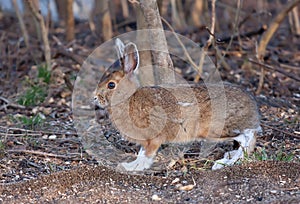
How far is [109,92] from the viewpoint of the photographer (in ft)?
20.4

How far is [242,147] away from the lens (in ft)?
20.0

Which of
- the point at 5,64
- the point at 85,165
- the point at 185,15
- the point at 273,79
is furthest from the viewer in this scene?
the point at 185,15

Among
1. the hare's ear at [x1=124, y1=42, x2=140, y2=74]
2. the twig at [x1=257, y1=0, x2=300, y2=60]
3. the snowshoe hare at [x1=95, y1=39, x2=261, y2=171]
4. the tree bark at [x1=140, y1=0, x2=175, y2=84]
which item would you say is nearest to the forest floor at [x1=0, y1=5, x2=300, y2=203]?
the snowshoe hare at [x1=95, y1=39, x2=261, y2=171]

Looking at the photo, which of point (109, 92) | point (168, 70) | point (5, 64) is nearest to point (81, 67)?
point (5, 64)

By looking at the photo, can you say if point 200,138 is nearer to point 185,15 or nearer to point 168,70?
point 168,70

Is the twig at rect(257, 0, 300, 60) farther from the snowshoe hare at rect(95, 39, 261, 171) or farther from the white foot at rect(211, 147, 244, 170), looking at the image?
the white foot at rect(211, 147, 244, 170)

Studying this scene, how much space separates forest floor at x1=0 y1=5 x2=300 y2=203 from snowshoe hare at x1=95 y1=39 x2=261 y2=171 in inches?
10.0

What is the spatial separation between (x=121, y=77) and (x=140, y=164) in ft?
2.80

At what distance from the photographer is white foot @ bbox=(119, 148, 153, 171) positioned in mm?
6023

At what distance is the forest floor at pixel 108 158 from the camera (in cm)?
525

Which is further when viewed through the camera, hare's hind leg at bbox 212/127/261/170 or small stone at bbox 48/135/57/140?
small stone at bbox 48/135/57/140

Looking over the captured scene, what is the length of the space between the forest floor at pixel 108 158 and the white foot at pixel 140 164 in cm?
17

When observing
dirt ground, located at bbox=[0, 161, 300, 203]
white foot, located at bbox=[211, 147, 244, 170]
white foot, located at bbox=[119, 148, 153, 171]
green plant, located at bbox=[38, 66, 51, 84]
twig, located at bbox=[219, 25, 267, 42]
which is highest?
twig, located at bbox=[219, 25, 267, 42]

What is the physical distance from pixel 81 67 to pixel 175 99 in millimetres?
3251
